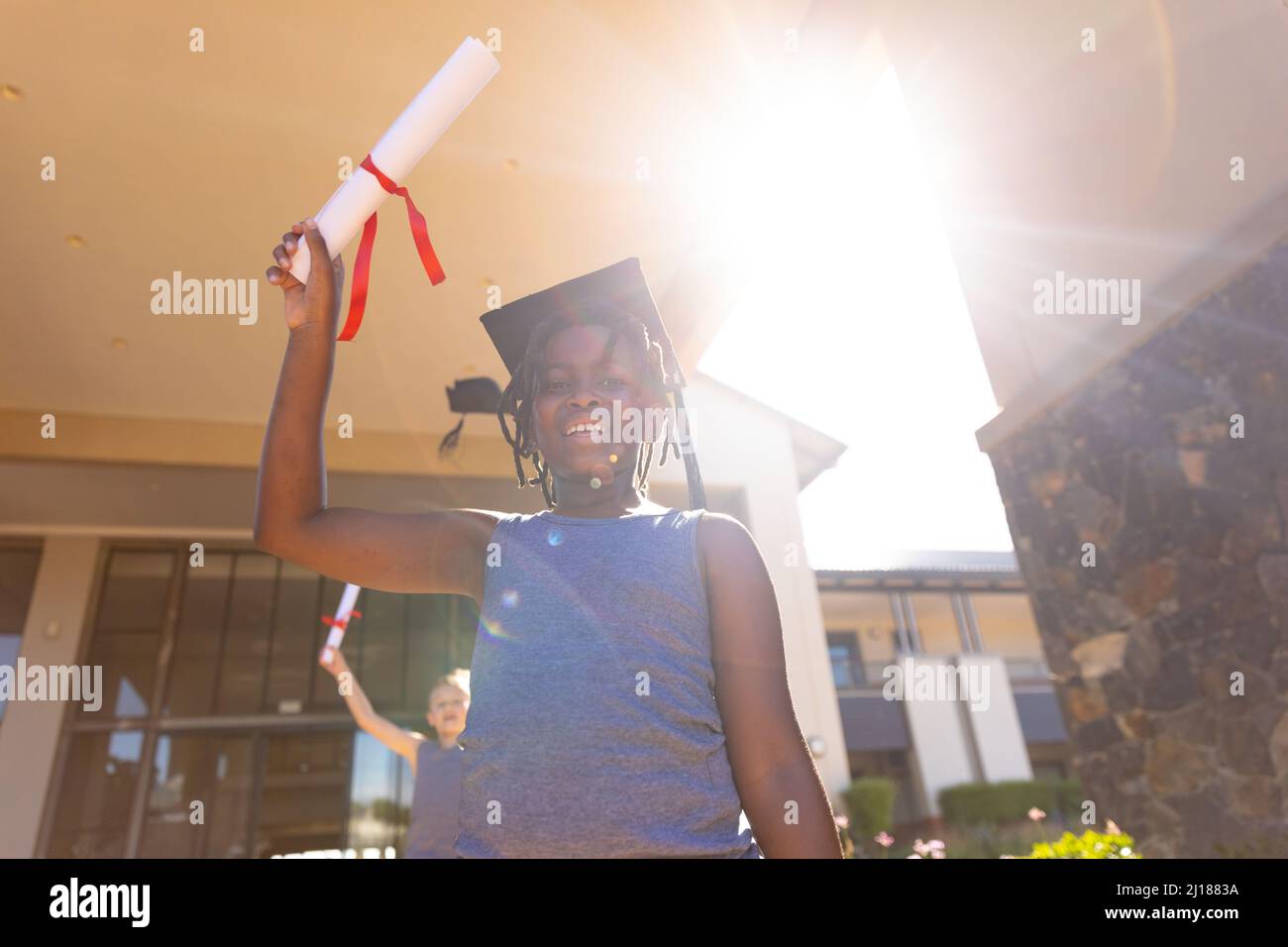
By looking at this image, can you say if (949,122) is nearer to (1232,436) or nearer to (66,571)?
(1232,436)

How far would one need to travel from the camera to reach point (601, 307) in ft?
4.42

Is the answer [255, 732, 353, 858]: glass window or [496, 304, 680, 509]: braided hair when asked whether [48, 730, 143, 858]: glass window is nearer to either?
[255, 732, 353, 858]: glass window

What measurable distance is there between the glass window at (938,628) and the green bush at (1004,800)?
4.27 meters

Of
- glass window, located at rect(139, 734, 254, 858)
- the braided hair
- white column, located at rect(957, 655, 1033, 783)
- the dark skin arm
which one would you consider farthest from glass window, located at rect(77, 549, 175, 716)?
white column, located at rect(957, 655, 1033, 783)

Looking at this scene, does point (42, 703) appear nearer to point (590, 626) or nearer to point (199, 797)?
point (199, 797)

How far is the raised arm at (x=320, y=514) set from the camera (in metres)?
1.02

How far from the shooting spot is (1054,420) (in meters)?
3.47

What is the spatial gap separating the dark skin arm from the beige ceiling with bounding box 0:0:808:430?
3420mm

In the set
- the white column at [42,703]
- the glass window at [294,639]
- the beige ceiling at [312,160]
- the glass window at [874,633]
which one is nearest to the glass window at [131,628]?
the white column at [42,703]

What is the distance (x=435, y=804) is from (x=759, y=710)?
Result: 2985 mm

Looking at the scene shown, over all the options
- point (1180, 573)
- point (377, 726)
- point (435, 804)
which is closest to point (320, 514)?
point (435, 804)

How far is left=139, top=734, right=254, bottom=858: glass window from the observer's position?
754 cm
